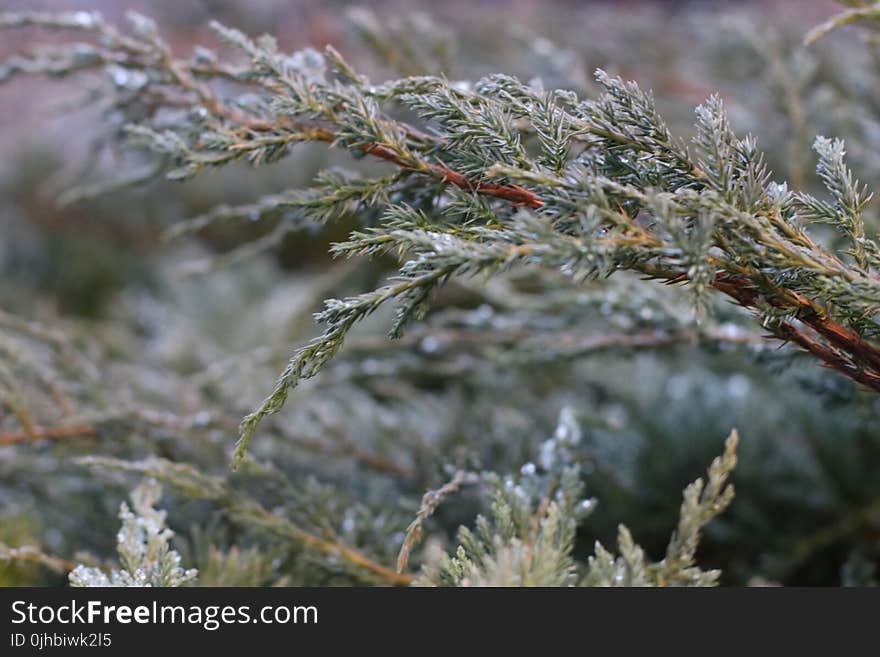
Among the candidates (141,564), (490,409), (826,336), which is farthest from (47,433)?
(826,336)

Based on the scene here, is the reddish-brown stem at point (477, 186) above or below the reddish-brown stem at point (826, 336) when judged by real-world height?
above

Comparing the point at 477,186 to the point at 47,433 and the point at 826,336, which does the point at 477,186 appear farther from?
the point at 47,433

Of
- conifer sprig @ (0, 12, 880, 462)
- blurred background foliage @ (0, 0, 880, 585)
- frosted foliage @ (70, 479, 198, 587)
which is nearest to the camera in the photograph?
conifer sprig @ (0, 12, 880, 462)

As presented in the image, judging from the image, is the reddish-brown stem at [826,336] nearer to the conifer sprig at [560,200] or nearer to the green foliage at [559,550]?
the conifer sprig at [560,200]

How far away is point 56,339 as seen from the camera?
1193mm

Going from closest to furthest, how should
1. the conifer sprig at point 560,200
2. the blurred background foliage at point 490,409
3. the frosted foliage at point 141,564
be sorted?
1. the conifer sprig at point 560,200
2. the frosted foliage at point 141,564
3. the blurred background foliage at point 490,409

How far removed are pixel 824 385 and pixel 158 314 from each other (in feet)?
5.51

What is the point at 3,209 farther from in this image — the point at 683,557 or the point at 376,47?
the point at 683,557

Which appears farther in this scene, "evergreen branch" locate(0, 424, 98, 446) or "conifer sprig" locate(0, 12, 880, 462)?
"evergreen branch" locate(0, 424, 98, 446)

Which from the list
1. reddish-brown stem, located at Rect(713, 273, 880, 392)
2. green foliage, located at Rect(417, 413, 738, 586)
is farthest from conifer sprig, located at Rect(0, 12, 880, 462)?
green foliage, located at Rect(417, 413, 738, 586)

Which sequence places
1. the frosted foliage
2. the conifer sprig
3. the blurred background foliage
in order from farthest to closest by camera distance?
the blurred background foliage
the frosted foliage
the conifer sprig

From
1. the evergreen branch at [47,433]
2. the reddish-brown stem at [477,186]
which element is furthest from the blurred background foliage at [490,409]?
the reddish-brown stem at [477,186]

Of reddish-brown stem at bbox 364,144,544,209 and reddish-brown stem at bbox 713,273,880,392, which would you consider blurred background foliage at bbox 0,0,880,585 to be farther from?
reddish-brown stem at bbox 364,144,544,209

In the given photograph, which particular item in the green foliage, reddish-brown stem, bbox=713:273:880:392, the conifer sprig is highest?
the conifer sprig
